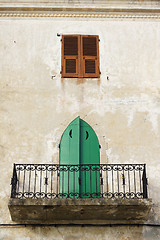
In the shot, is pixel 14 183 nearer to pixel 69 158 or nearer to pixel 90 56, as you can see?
pixel 69 158

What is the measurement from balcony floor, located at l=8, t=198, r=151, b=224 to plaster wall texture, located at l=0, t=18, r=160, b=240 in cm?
21

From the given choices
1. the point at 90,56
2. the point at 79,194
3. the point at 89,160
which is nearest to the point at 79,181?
the point at 79,194

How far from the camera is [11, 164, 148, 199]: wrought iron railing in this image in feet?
37.2

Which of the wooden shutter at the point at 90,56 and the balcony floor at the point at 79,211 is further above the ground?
the wooden shutter at the point at 90,56

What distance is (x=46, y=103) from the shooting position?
12.8 m

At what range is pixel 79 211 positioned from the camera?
1090 cm

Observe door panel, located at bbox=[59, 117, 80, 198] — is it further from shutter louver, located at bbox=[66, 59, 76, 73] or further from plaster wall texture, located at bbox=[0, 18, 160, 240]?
shutter louver, located at bbox=[66, 59, 76, 73]

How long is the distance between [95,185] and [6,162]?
7.42 ft

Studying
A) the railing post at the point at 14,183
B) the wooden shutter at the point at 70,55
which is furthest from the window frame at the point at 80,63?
the railing post at the point at 14,183

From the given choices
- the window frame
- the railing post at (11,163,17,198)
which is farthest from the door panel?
the window frame

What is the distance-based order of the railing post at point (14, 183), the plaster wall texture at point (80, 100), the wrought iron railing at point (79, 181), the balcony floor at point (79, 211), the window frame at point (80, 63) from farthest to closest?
the window frame at point (80, 63) → the plaster wall texture at point (80, 100) → the wrought iron railing at point (79, 181) → the railing post at point (14, 183) → the balcony floor at point (79, 211)

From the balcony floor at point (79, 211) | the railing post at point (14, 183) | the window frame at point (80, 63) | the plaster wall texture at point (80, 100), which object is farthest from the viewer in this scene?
the window frame at point (80, 63)

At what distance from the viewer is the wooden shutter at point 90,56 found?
13281 mm

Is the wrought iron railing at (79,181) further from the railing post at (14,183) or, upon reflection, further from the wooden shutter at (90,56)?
the wooden shutter at (90,56)
